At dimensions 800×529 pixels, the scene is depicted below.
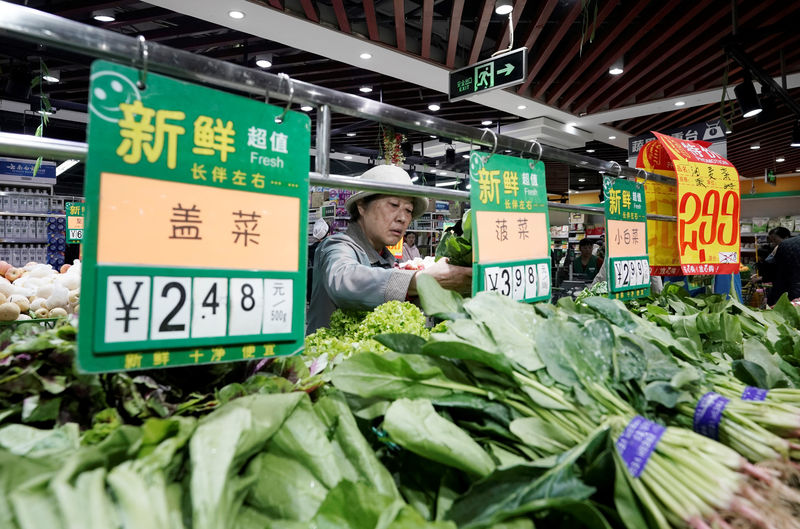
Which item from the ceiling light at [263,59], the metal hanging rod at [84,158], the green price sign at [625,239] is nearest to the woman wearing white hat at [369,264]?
the metal hanging rod at [84,158]

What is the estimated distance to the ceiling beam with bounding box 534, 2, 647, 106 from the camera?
4.53m

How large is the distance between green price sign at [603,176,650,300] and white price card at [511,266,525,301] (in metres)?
0.54

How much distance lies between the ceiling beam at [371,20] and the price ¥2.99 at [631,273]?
3735 mm

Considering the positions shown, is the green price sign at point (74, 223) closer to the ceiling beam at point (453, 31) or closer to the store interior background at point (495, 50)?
the store interior background at point (495, 50)

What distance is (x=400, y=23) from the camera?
4.79 metres

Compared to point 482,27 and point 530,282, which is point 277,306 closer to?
point 530,282

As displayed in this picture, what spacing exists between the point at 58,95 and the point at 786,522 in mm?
10605

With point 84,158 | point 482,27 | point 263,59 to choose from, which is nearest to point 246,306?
point 84,158

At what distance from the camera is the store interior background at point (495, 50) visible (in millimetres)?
4535

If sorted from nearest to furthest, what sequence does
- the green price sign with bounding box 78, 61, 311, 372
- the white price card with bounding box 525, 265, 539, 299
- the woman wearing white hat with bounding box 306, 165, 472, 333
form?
1. the green price sign with bounding box 78, 61, 311, 372
2. the white price card with bounding box 525, 265, 539, 299
3. the woman wearing white hat with bounding box 306, 165, 472, 333

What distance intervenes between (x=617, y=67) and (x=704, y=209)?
14.9 ft

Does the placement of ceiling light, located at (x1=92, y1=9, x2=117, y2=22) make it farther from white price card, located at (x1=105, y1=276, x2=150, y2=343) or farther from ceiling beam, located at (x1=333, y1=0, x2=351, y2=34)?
white price card, located at (x1=105, y1=276, x2=150, y2=343)

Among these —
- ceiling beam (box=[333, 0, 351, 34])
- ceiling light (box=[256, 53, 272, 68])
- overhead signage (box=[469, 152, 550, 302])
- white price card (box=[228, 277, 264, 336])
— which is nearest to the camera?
white price card (box=[228, 277, 264, 336])

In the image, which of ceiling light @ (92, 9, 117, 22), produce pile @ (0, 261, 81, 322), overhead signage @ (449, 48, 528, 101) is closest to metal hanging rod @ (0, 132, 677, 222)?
produce pile @ (0, 261, 81, 322)
